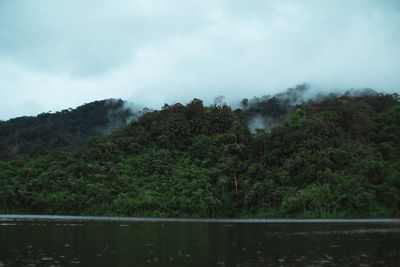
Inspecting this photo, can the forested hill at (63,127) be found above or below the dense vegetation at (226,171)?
above

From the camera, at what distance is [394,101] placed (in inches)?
4094

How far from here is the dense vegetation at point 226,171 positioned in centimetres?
6531

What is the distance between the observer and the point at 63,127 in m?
141

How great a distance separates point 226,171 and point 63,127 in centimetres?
8126

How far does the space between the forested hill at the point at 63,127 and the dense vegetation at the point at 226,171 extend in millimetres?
27693
